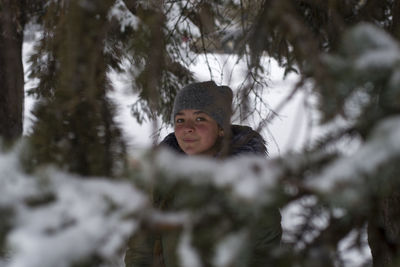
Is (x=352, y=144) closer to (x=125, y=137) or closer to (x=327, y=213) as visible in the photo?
(x=327, y=213)

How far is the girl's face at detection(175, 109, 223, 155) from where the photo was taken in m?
2.16

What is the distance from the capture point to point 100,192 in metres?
0.61

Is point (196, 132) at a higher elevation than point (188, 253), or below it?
higher

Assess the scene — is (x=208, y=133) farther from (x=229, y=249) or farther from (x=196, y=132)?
(x=229, y=249)

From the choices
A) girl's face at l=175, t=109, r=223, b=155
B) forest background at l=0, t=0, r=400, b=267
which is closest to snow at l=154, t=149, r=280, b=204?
forest background at l=0, t=0, r=400, b=267

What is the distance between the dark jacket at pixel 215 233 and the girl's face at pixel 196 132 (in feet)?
0.42

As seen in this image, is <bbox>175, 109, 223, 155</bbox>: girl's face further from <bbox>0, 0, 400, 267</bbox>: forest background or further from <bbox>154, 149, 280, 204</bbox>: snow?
<bbox>154, 149, 280, 204</bbox>: snow

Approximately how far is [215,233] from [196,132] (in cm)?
155

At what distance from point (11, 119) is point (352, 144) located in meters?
2.18

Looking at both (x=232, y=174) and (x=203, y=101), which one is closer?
(x=232, y=174)

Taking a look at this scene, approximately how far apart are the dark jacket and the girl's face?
5.0 inches

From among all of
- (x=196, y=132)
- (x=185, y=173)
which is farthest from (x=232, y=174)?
(x=196, y=132)

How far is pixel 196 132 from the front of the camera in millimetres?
2186

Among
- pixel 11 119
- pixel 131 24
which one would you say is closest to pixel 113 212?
pixel 131 24
